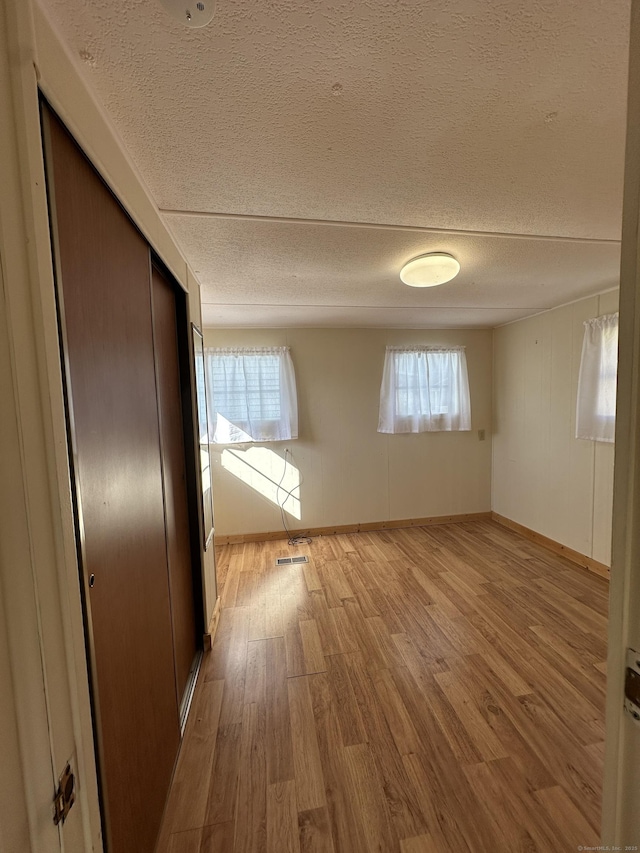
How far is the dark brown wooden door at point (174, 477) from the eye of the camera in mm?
1454

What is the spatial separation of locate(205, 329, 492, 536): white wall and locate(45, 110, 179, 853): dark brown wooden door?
2.31 m

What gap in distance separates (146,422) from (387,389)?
2857mm

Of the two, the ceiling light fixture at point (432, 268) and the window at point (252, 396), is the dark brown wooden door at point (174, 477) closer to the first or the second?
the ceiling light fixture at point (432, 268)

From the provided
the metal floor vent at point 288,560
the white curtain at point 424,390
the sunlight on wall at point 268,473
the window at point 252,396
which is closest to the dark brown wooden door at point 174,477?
the metal floor vent at point 288,560

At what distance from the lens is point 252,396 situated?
344 centimetres

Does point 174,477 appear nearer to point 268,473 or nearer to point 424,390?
point 268,473

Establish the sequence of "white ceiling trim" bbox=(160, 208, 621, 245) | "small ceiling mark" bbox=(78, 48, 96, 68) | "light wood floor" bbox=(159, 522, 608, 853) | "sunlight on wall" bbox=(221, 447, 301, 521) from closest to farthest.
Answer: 1. "small ceiling mark" bbox=(78, 48, 96, 68)
2. "light wood floor" bbox=(159, 522, 608, 853)
3. "white ceiling trim" bbox=(160, 208, 621, 245)
4. "sunlight on wall" bbox=(221, 447, 301, 521)

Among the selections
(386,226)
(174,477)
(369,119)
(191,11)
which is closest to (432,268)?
(386,226)

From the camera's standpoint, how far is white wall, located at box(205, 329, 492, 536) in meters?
3.58

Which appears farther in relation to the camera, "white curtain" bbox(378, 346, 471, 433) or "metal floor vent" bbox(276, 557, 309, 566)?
"white curtain" bbox(378, 346, 471, 433)

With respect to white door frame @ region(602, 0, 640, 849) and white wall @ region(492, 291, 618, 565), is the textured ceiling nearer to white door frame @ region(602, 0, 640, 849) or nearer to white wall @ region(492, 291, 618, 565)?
white door frame @ region(602, 0, 640, 849)

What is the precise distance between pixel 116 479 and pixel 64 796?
63 cm

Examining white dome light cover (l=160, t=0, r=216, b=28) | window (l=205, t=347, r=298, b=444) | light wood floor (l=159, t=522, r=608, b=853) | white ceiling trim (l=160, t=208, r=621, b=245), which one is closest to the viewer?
white dome light cover (l=160, t=0, r=216, b=28)

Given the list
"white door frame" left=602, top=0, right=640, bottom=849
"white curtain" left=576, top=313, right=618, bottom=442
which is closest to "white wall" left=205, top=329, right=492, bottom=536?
"white curtain" left=576, top=313, right=618, bottom=442
